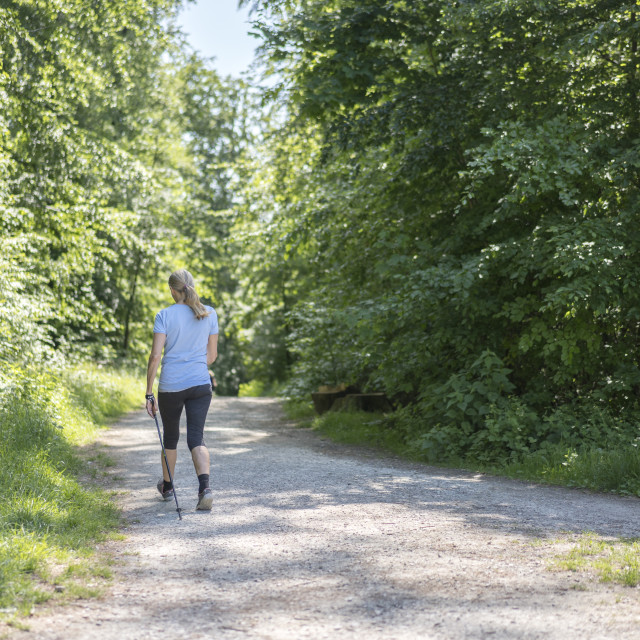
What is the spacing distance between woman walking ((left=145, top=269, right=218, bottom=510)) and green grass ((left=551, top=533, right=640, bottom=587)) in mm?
3231

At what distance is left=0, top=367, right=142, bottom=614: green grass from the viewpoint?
438 cm

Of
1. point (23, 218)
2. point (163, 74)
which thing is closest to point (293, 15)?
point (23, 218)

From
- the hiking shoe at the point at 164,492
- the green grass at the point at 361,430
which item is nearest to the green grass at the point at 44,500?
the hiking shoe at the point at 164,492

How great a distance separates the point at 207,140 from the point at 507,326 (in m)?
28.8

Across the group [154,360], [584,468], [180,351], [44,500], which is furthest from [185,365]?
[584,468]

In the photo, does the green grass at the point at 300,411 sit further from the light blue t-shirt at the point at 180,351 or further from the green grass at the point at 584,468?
the light blue t-shirt at the point at 180,351

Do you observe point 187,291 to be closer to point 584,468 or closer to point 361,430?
point 584,468

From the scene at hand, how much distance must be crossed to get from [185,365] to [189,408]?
1.36 ft

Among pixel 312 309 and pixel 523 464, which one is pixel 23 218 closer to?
pixel 312 309

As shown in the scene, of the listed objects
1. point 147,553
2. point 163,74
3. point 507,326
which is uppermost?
point 163,74

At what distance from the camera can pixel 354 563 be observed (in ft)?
16.0

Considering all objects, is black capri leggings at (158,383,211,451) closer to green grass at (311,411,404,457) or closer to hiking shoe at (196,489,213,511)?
hiking shoe at (196,489,213,511)

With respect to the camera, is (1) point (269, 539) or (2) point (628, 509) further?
(2) point (628, 509)

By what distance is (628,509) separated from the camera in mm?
6750
